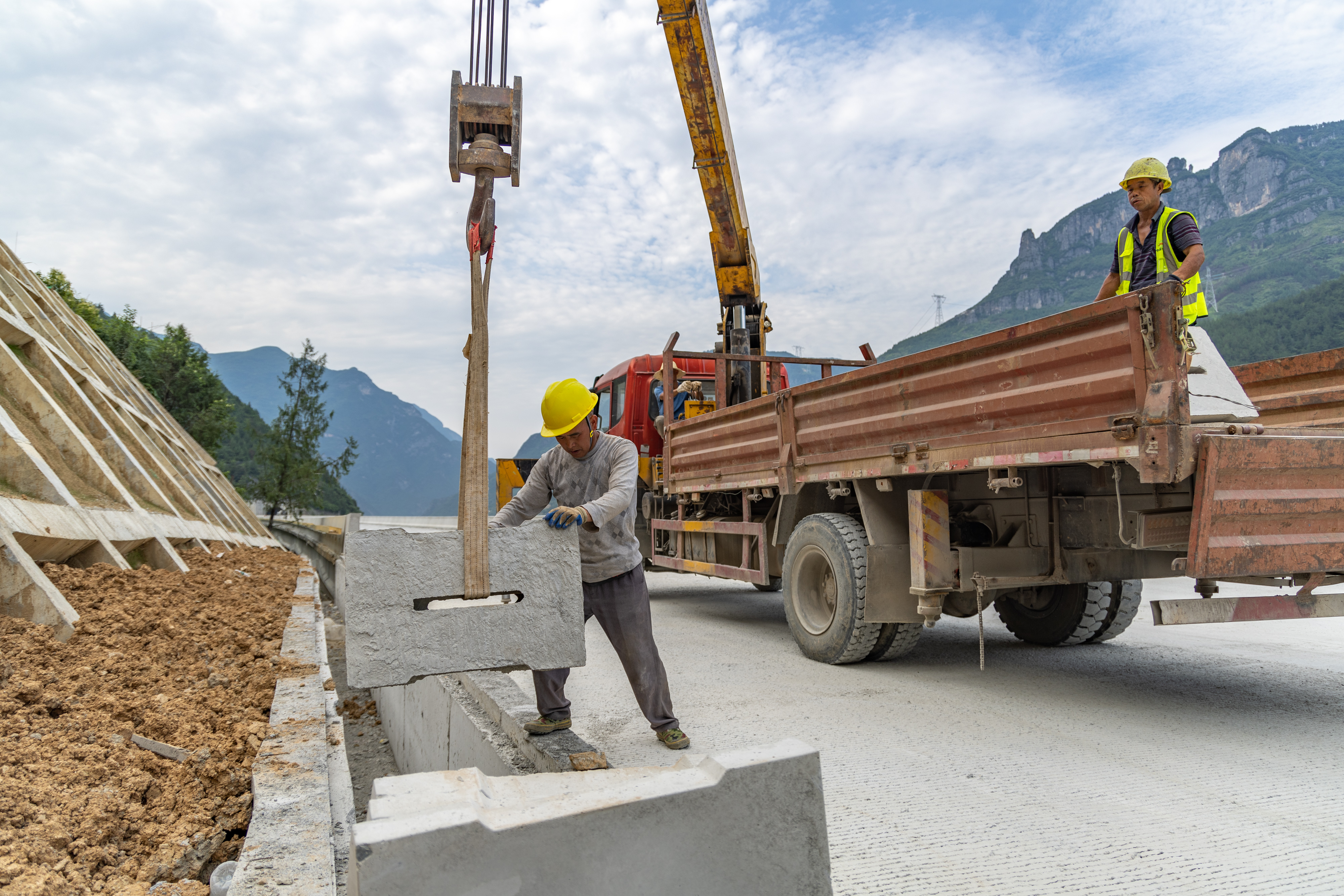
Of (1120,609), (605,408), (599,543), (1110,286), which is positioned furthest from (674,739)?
(605,408)

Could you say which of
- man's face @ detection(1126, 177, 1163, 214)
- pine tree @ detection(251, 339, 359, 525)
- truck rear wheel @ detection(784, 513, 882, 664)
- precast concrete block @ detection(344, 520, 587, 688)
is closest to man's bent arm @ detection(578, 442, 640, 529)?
precast concrete block @ detection(344, 520, 587, 688)

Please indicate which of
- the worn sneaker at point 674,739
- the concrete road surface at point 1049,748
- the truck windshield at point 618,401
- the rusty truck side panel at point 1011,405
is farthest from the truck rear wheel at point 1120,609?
the truck windshield at point 618,401

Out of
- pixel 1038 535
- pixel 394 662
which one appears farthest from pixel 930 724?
pixel 394 662

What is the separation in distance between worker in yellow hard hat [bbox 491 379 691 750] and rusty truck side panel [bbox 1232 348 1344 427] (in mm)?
3905

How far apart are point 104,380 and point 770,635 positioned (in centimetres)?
1037

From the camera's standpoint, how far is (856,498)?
18.2 feet

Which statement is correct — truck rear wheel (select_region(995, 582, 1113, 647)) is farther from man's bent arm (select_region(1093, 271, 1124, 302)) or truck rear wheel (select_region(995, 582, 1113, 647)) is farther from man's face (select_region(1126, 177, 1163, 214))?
man's face (select_region(1126, 177, 1163, 214))

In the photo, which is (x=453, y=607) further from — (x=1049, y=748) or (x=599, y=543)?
(x=1049, y=748)

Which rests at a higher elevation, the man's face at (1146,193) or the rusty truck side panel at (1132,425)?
the man's face at (1146,193)

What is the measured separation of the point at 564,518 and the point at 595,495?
2.21 ft

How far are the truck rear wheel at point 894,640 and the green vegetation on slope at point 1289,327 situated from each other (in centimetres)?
5503

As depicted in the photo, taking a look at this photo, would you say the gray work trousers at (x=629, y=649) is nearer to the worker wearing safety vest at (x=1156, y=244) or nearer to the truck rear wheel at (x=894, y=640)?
the truck rear wheel at (x=894, y=640)

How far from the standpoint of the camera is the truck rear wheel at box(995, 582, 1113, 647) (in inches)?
232

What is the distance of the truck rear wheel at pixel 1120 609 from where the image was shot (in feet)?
19.4
